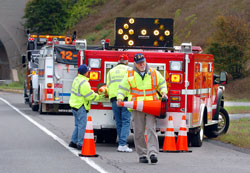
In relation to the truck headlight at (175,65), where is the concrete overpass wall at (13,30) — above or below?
above

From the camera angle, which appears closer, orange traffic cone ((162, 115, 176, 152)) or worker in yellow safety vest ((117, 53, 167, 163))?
worker in yellow safety vest ((117, 53, 167, 163))

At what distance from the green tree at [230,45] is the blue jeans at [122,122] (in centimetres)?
3003

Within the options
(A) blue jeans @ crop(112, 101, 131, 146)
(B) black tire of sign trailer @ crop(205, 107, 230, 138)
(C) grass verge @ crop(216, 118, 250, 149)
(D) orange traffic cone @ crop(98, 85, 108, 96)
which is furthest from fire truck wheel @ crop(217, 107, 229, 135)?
(D) orange traffic cone @ crop(98, 85, 108, 96)

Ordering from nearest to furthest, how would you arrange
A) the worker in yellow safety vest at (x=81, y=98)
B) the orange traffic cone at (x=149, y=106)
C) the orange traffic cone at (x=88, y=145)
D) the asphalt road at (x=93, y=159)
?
the asphalt road at (x=93, y=159), the orange traffic cone at (x=149, y=106), the orange traffic cone at (x=88, y=145), the worker in yellow safety vest at (x=81, y=98)

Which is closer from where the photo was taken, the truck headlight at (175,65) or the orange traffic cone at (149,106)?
the orange traffic cone at (149,106)

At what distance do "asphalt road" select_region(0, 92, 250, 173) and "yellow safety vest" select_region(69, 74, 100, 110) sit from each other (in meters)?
0.99

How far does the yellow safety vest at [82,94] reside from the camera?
1440 centimetres

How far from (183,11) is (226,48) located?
23.8 metres

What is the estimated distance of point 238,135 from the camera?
18375mm

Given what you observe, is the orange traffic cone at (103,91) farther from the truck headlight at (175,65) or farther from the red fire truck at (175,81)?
the truck headlight at (175,65)

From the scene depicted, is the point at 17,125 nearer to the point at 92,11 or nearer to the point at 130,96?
the point at 130,96

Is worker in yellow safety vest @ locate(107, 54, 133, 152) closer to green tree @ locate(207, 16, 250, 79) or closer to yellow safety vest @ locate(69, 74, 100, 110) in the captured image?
→ yellow safety vest @ locate(69, 74, 100, 110)

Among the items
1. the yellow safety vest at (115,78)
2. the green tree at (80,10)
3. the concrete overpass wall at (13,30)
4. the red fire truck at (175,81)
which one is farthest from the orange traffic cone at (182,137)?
the green tree at (80,10)

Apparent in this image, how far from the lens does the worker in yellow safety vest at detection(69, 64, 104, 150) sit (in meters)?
14.4
